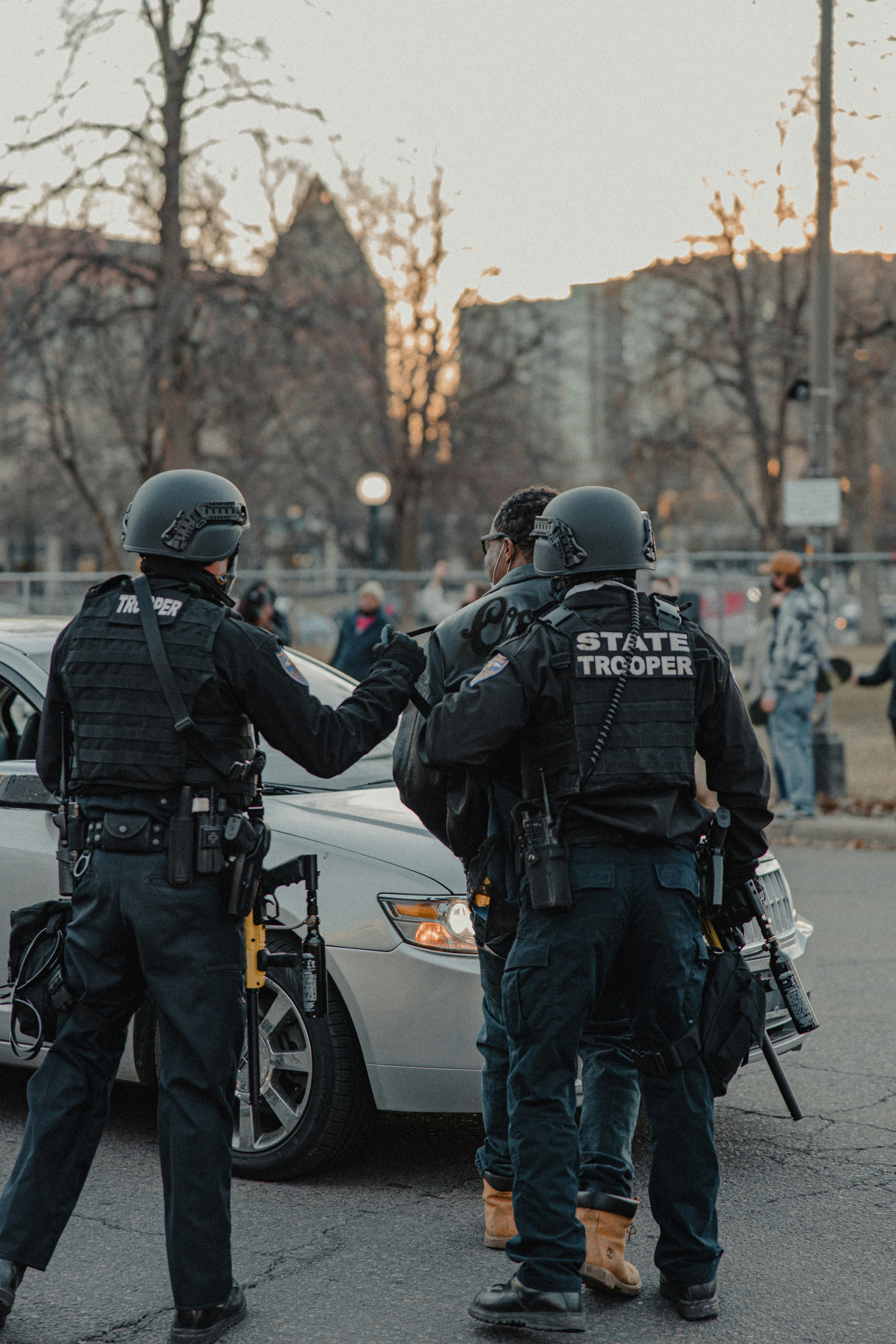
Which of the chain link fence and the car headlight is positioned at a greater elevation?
the chain link fence

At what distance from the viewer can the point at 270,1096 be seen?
4.27 m

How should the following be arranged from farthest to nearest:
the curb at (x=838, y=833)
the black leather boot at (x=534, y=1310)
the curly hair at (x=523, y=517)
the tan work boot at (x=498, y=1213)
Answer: the curb at (x=838, y=833) → the curly hair at (x=523, y=517) → the tan work boot at (x=498, y=1213) → the black leather boot at (x=534, y=1310)

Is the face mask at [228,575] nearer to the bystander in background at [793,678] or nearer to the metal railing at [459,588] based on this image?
the bystander in background at [793,678]

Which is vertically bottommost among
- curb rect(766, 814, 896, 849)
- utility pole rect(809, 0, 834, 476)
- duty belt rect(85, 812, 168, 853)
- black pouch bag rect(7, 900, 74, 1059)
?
curb rect(766, 814, 896, 849)

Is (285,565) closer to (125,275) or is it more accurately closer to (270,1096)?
(125,275)

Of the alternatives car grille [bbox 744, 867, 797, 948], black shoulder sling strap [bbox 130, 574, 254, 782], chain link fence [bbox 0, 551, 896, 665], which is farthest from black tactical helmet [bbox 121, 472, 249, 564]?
chain link fence [bbox 0, 551, 896, 665]

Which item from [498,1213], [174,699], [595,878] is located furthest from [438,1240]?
[174,699]

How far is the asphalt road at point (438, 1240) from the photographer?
11.2ft

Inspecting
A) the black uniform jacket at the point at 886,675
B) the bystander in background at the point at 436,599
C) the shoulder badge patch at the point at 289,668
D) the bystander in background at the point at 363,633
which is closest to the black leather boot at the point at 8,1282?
the shoulder badge patch at the point at 289,668

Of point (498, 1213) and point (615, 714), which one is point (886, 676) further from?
point (615, 714)

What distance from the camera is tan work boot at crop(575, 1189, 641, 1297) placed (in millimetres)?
3559

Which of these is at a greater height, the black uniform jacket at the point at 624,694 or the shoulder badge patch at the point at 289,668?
the shoulder badge patch at the point at 289,668

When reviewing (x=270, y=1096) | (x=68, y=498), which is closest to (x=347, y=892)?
(x=270, y=1096)

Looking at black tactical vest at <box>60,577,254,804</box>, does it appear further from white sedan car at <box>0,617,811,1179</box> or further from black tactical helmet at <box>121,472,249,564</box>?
white sedan car at <box>0,617,811,1179</box>
